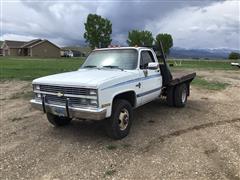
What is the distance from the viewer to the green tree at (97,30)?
A: 58.5 meters

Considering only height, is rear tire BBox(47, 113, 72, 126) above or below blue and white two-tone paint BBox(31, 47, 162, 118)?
below

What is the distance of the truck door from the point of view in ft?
20.2

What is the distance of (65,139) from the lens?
18.3 ft

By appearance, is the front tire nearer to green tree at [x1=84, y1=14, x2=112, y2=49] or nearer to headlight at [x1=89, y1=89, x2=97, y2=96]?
headlight at [x1=89, y1=89, x2=97, y2=96]

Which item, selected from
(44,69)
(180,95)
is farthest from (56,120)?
(44,69)

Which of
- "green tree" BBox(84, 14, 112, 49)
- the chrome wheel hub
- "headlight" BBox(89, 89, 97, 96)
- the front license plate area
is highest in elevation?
"green tree" BBox(84, 14, 112, 49)

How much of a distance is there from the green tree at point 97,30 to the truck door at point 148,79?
171ft

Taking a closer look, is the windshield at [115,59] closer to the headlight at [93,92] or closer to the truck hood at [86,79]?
the truck hood at [86,79]

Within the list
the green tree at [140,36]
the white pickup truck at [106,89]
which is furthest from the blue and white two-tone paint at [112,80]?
the green tree at [140,36]

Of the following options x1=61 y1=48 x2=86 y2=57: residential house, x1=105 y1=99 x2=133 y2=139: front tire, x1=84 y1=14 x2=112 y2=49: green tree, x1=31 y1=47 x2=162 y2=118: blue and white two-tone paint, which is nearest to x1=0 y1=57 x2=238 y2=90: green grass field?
x1=31 y1=47 x2=162 y2=118: blue and white two-tone paint

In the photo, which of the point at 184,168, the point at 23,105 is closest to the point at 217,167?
the point at 184,168

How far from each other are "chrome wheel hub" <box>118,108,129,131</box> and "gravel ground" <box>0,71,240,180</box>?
28 cm

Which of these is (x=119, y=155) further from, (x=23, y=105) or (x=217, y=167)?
(x=23, y=105)

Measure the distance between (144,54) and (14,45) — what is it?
259 feet
